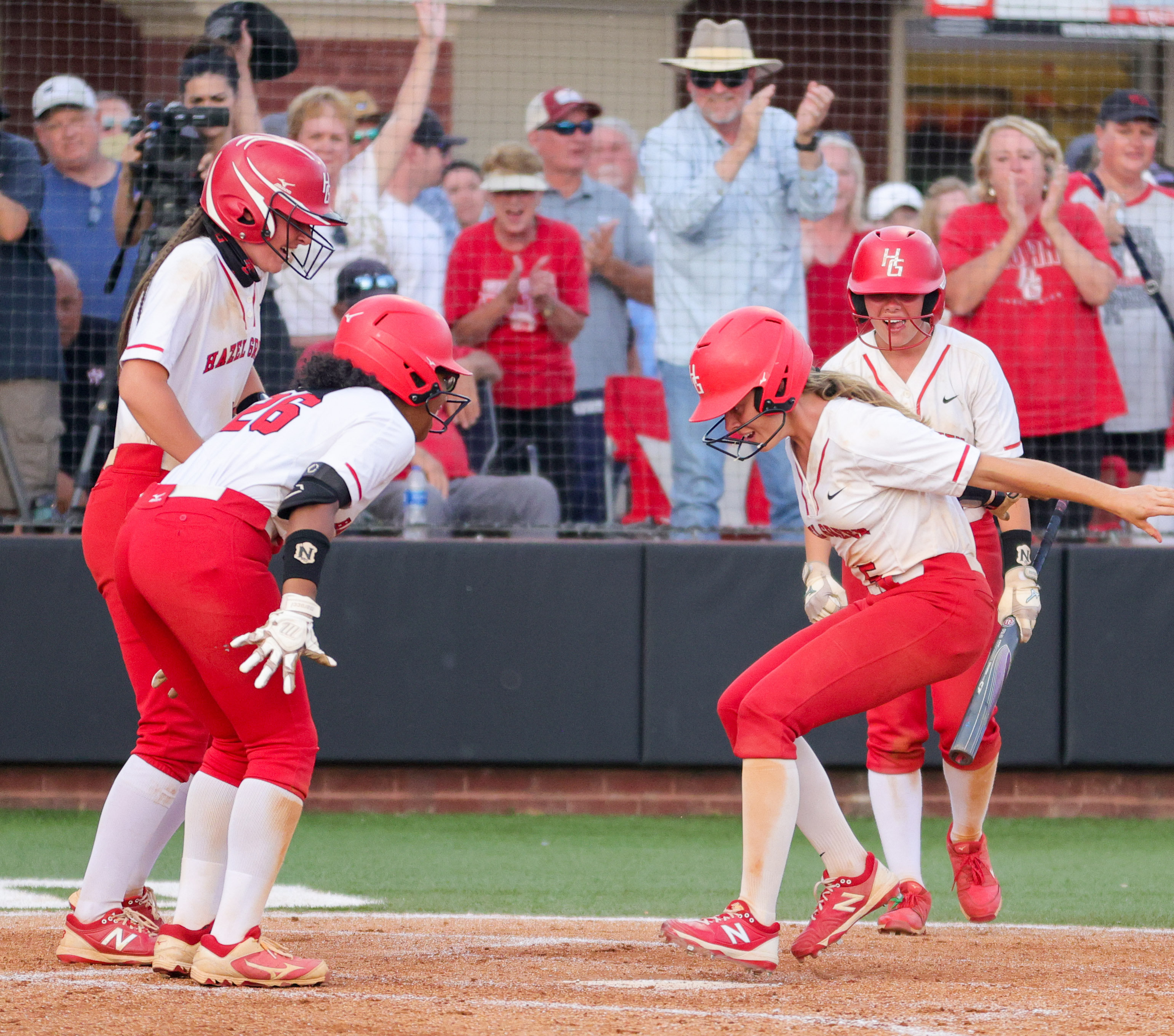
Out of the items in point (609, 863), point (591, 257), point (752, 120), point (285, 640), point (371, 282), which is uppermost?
point (752, 120)

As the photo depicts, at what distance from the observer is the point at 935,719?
5.21 metres

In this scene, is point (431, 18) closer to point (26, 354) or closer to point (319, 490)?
point (26, 354)

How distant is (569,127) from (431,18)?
0.92m

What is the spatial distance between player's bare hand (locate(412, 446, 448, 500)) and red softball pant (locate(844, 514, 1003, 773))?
3.19m

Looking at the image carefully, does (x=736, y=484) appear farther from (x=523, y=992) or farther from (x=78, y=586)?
(x=523, y=992)

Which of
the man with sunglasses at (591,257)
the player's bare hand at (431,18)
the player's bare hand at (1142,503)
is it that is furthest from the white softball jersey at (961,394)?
the player's bare hand at (431,18)

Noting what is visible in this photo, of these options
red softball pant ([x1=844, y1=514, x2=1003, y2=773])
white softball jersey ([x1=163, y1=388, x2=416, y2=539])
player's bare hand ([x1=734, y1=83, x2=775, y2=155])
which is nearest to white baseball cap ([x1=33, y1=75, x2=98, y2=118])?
player's bare hand ([x1=734, y1=83, x2=775, y2=155])

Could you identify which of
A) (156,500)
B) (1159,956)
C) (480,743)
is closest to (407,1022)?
(156,500)

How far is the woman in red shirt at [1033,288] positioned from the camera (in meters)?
7.91

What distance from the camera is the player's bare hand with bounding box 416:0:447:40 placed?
8336 millimetres

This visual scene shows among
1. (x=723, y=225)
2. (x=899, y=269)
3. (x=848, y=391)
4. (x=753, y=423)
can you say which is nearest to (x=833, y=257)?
(x=723, y=225)

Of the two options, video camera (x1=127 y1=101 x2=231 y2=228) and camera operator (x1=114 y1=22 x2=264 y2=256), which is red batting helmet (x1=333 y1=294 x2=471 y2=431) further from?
video camera (x1=127 y1=101 x2=231 y2=228)

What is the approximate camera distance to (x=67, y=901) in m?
5.72

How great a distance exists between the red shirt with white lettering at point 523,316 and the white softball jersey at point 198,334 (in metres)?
3.41
